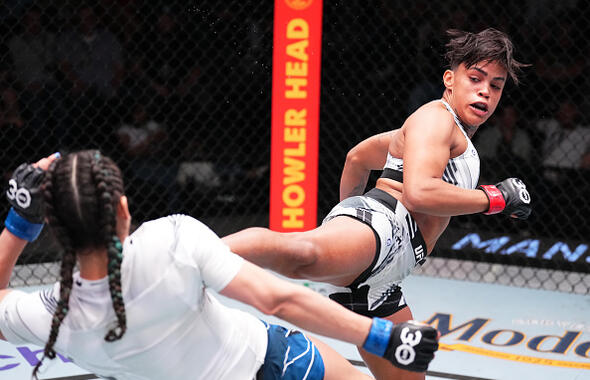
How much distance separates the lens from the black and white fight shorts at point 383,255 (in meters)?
2.05

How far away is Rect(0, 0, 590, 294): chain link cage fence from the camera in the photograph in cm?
432

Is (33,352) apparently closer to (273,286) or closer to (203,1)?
(273,286)

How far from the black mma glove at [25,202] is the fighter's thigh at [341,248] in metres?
0.66

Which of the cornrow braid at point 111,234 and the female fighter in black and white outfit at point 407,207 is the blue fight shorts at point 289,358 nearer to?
the female fighter in black and white outfit at point 407,207

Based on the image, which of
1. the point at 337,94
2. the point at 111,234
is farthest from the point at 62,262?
the point at 337,94

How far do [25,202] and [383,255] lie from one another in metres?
0.95

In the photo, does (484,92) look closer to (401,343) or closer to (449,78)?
(449,78)

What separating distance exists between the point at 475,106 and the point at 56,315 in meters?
1.35

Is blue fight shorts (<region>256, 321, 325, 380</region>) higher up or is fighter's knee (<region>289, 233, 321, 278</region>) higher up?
fighter's knee (<region>289, 233, 321, 278</region>)

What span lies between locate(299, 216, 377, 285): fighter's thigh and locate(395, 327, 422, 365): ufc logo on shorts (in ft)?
1.64

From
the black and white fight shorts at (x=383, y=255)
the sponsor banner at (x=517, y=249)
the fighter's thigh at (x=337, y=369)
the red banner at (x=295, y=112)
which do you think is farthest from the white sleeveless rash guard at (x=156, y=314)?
the sponsor banner at (x=517, y=249)

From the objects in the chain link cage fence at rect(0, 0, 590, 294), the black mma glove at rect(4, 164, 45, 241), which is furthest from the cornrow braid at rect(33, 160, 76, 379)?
the chain link cage fence at rect(0, 0, 590, 294)

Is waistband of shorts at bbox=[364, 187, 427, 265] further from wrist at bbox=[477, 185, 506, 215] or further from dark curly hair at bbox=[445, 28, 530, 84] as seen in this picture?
dark curly hair at bbox=[445, 28, 530, 84]

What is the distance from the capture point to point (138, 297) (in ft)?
4.49
